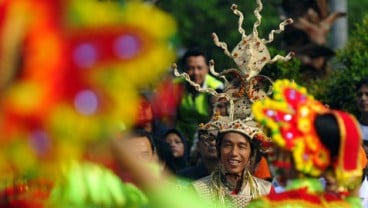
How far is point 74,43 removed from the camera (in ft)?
12.6

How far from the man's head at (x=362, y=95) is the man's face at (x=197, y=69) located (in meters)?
1.37

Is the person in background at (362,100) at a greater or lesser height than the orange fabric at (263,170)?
greater

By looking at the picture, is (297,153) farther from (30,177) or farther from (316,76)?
(316,76)

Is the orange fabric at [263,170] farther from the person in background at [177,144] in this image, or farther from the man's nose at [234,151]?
the person in background at [177,144]

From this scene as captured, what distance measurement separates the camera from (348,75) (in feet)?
37.7

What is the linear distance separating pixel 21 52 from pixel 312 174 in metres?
2.29

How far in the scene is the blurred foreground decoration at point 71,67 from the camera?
3783 millimetres

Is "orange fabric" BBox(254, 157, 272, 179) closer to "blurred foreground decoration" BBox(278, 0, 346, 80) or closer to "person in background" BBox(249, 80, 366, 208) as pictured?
"person in background" BBox(249, 80, 366, 208)

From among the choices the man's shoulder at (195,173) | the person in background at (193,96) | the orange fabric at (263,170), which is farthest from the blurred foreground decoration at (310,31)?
the orange fabric at (263,170)

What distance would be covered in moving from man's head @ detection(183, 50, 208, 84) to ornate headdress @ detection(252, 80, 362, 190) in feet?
17.5

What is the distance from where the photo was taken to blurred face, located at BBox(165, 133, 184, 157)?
10.9 metres

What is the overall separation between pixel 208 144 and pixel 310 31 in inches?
220

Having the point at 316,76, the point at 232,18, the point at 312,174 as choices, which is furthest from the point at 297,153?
the point at 232,18

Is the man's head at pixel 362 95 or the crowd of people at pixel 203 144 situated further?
the man's head at pixel 362 95
